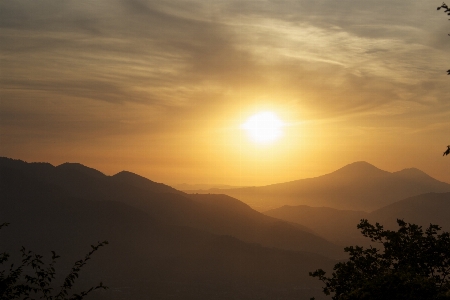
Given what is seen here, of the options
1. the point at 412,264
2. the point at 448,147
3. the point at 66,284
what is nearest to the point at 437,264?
the point at 412,264

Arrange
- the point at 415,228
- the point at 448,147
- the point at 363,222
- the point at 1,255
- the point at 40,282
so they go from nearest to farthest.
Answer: the point at 448,147 < the point at 40,282 < the point at 1,255 < the point at 415,228 < the point at 363,222

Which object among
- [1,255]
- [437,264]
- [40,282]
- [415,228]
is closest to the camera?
[40,282]

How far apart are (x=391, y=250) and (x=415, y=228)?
209 centimetres

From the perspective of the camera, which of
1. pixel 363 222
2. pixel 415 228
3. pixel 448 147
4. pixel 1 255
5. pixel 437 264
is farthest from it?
pixel 363 222

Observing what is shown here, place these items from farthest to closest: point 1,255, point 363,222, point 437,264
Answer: point 363,222, point 437,264, point 1,255

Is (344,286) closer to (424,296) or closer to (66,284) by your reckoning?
(424,296)

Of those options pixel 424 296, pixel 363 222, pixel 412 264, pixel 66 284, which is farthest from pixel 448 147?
pixel 66 284

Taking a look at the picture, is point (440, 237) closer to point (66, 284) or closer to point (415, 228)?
point (415, 228)

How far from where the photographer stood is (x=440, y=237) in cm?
2792

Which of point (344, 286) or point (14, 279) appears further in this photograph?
point (344, 286)

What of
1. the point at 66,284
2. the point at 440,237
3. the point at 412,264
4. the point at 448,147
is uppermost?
the point at 448,147

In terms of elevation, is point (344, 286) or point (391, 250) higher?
point (391, 250)

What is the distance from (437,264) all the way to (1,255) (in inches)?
934

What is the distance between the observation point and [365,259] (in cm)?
2770
